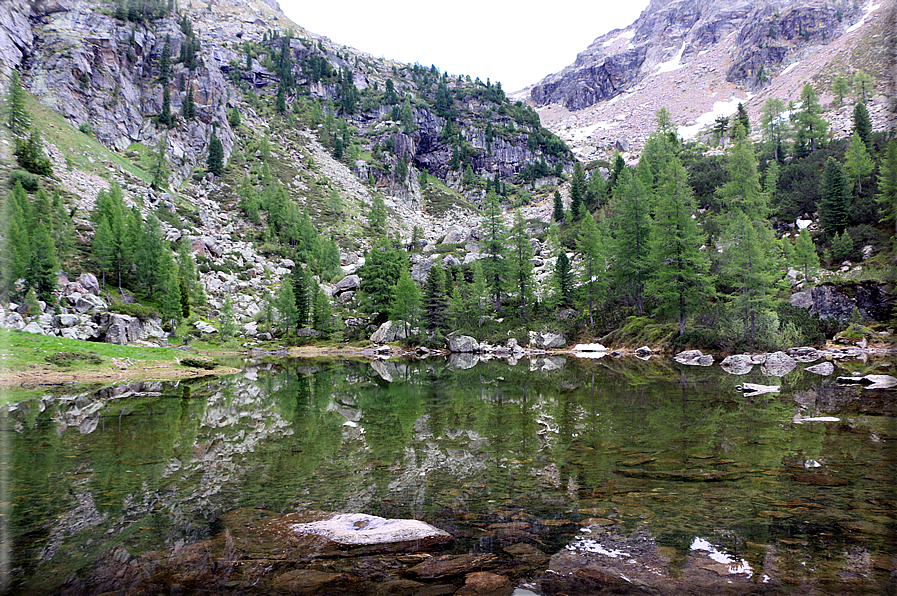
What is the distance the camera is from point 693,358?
3038cm

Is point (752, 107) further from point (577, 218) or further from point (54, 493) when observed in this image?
point (54, 493)

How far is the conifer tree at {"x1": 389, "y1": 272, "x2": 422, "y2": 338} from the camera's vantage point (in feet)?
181

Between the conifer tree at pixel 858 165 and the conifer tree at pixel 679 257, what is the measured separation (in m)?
26.5

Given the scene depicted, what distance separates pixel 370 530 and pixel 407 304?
4958 cm

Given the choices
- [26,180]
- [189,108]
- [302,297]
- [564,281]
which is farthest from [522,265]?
[189,108]

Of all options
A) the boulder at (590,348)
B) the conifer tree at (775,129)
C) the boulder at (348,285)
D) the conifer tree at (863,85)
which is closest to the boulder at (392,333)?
the boulder at (348,285)

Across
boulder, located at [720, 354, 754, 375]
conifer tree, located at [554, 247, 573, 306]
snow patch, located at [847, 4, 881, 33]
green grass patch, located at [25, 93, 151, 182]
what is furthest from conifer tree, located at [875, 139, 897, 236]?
snow patch, located at [847, 4, 881, 33]

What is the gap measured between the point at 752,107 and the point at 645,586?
199 m

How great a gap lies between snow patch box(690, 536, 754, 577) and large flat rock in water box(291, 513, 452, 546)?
3418 mm

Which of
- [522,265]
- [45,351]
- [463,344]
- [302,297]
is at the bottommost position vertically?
[463,344]

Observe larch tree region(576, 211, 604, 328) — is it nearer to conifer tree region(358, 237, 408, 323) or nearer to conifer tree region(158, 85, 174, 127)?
conifer tree region(358, 237, 408, 323)

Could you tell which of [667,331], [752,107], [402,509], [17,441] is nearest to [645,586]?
[402,509]

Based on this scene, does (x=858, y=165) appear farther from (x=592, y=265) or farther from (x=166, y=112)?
(x=166, y=112)

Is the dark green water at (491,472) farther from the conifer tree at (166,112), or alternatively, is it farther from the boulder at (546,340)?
the conifer tree at (166,112)
